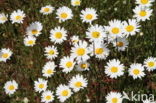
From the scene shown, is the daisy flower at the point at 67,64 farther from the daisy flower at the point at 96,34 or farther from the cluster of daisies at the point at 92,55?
the daisy flower at the point at 96,34

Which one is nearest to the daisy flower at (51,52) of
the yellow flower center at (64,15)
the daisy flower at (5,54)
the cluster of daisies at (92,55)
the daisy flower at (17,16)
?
the cluster of daisies at (92,55)

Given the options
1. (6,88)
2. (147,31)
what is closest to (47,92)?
(6,88)

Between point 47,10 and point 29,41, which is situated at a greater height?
point 47,10

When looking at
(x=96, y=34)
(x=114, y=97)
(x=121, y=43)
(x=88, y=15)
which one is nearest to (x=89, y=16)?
(x=88, y=15)

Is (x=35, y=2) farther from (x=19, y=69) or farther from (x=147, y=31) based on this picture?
(x=147, y=31)

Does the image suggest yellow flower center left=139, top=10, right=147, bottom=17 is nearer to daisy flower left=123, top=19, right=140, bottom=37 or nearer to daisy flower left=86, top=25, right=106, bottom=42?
daisy flower left=123, top=19, right=140, bottom=37

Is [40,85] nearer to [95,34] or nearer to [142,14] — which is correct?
[95,34]

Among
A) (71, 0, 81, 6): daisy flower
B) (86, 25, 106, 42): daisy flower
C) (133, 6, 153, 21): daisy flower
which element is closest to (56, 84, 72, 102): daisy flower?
(86, 25, 106, 42): daisy flower
